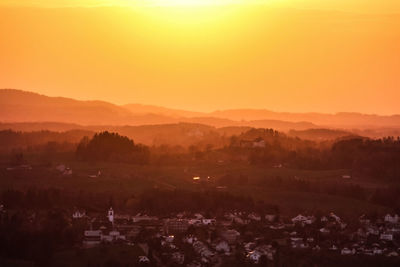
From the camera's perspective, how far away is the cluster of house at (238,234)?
98.1 ft

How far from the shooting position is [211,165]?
5028 cm

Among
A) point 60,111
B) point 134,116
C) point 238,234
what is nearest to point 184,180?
point 238,234

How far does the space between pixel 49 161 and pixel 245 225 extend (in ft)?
53.0

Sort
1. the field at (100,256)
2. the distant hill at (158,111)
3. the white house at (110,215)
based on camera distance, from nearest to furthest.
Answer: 1. the field at (100,256)
2. the white house at (110,215)
3. the distant hill at (158,111)

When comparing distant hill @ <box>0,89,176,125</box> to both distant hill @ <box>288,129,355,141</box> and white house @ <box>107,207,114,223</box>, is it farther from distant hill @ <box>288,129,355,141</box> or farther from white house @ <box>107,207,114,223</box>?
white house @ <box>107,207,114,223</box>

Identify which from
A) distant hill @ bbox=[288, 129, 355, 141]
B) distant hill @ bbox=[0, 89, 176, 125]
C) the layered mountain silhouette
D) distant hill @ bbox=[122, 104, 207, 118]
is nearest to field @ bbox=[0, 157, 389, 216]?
distant hill @ bbox=[288, 129, 355, 141]

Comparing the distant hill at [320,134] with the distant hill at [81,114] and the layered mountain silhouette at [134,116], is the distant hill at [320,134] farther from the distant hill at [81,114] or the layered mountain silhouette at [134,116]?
the distant hill at [81,114]

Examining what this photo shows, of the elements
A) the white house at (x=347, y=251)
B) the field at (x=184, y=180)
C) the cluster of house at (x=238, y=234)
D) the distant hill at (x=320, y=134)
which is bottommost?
the white house at (x=347, y=251)

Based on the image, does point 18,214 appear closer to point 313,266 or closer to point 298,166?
point 313,266

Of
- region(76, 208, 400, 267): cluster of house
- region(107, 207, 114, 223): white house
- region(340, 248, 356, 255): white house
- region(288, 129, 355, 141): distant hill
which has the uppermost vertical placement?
region(288, 129, 355, 141): distant hill

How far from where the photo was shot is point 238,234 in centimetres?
3222

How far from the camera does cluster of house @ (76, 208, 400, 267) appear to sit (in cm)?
2991

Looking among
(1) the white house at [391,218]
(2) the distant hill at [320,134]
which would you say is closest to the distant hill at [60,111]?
(2) the distant hill at [320,134]

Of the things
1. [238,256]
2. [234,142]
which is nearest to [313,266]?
[238,256]
